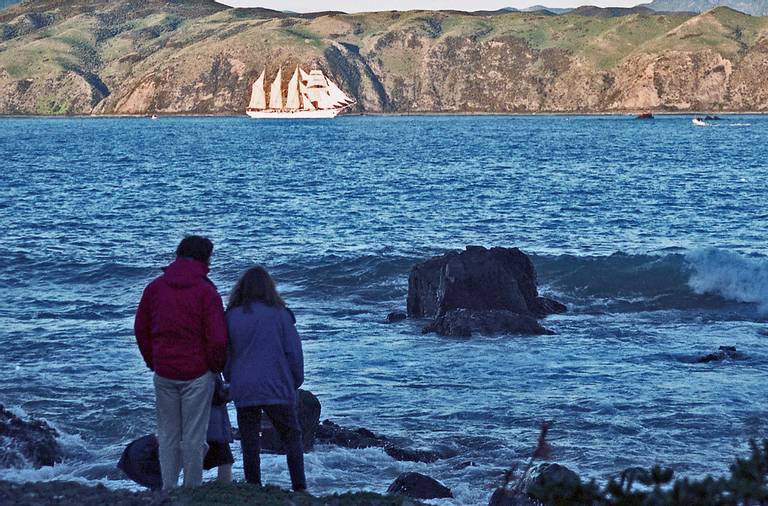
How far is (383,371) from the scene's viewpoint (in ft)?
48.6

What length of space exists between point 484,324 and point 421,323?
154cm

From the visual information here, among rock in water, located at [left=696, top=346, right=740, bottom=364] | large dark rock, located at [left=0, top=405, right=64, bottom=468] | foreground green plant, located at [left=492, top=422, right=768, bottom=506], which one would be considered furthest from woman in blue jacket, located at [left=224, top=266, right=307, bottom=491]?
rock in water, located at [left=696, top=346, right=740, bottom=364]

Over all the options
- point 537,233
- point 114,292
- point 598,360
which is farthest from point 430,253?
point 598,360

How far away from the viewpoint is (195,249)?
7.60 metres

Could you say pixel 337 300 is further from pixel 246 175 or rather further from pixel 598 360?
pixel 246 175

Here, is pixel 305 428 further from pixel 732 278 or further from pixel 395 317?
pixel 732 278

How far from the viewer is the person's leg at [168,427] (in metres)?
7.75

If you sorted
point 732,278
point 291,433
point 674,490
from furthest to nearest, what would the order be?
point 732,278
point 291,433
point 674,490

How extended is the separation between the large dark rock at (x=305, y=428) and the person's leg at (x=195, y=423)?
3.04 meters

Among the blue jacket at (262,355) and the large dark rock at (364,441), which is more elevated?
the blue jacket at (262,355)

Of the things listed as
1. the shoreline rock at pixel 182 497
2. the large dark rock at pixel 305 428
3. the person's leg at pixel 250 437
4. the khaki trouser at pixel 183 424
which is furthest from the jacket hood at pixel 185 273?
the large dark rock at pixel 305 428

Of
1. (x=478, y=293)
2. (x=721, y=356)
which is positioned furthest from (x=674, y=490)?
(x=478, y=293)

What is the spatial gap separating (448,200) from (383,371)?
1124 inches

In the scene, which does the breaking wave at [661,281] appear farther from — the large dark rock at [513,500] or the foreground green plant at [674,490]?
the foreground green plant at [674,490]
